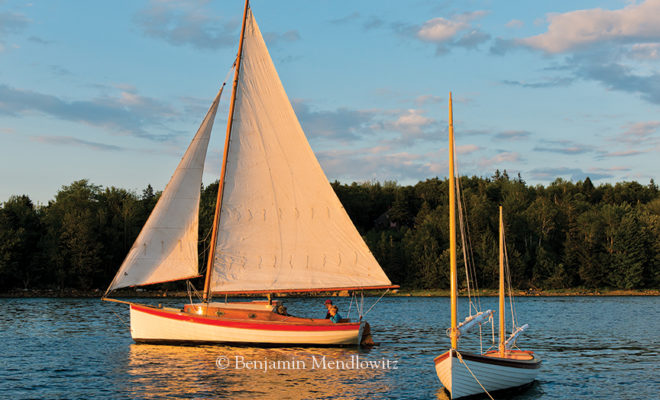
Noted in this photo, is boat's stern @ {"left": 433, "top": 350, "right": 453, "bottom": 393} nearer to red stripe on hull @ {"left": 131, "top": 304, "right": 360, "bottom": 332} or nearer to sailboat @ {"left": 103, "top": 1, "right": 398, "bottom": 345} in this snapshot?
sailboat @ {"left": 103, "top": 1, "right": 398, "bottom": 345}

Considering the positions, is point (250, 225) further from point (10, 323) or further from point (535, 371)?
point (10, 323)

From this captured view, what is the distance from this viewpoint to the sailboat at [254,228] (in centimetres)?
3369

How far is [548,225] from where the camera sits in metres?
126

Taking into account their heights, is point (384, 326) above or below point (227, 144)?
below

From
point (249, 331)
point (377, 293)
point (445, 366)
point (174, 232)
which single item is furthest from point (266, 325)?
point (377, 293)

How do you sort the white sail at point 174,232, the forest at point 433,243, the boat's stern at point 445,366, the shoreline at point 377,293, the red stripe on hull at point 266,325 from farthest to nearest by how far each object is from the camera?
the forest at point 433,243 < the shoreline at point 377,293 < the white sail at point 174,232 < the red stripe on hull at point 266,325 < the boat's stern at point 445,366

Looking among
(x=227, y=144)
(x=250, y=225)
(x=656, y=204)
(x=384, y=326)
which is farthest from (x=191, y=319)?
→ (x=656, y=204)

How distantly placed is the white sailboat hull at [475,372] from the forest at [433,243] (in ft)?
254

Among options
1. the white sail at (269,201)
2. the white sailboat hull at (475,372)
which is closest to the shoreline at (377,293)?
the white sail at (269,201)

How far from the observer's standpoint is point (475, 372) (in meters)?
21.6

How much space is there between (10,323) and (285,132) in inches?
1226

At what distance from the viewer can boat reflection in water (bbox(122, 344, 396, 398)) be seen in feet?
80.4

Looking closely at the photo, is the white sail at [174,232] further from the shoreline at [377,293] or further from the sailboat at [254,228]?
the shoreline at [377,293]

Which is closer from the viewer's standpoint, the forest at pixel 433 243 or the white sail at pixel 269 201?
the white sail at pixel 269 201
